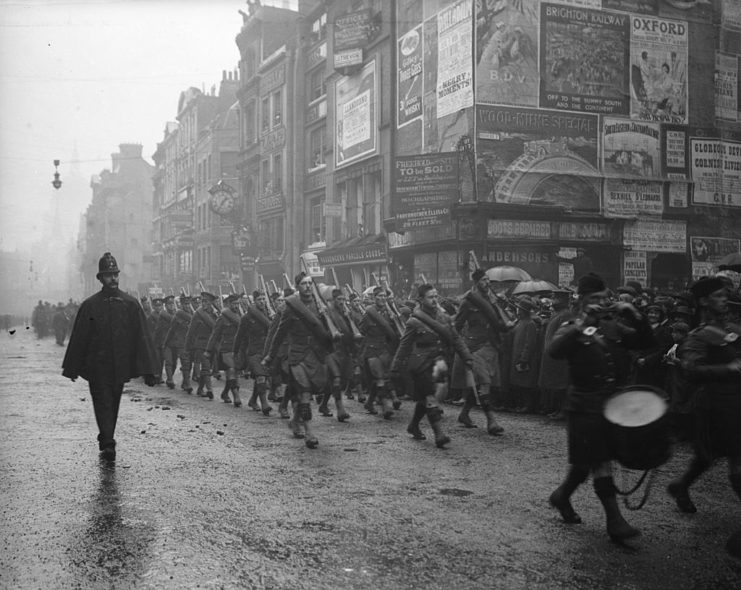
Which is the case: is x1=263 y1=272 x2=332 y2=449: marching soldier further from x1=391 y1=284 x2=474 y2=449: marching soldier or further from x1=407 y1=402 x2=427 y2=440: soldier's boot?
x1=407 y1=402 x2=427 y2=440: soldier's boot

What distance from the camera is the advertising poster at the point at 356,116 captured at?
Result: 98.8ft

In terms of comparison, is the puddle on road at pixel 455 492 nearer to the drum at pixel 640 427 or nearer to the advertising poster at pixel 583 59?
the drum at pixel 640 427

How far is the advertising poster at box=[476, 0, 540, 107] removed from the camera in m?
22.9

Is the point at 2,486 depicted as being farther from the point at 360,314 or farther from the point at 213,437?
the point at 360,314

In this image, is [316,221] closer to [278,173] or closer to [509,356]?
[278,173]

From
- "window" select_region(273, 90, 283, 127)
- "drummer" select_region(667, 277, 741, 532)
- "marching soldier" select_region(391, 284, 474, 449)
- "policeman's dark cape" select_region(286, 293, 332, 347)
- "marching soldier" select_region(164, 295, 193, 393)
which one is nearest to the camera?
"drummer" select_region(667, 277, 741, 532)

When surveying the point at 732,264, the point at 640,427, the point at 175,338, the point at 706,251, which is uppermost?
the point at 706,251

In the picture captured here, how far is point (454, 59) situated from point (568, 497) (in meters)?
20.5

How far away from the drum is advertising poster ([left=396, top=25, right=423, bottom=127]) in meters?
22.3

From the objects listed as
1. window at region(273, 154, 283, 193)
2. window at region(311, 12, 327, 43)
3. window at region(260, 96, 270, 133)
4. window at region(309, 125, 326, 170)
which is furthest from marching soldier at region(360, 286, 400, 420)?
window at region(260, 96, 270, 133)

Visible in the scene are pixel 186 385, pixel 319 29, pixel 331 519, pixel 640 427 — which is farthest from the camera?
pixel 319 29

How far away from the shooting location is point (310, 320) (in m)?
9.38

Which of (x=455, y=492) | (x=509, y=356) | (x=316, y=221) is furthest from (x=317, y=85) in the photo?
(x=455, y=492)

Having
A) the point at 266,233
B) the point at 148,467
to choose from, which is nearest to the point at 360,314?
the point at 148,467
